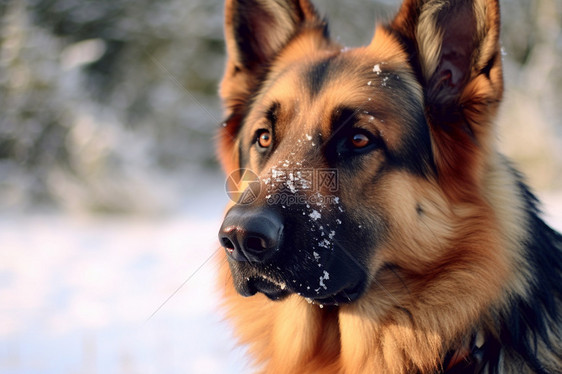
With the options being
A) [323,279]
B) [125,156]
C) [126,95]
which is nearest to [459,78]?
[323,279]

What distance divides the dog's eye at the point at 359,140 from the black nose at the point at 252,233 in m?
0.69

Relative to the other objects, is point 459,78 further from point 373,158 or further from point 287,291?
point 287,291

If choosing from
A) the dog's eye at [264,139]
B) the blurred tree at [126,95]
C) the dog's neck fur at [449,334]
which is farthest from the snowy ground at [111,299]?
the blurred tree at [126,95]

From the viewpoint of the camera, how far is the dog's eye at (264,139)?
3094mm

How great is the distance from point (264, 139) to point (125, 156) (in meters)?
9.72

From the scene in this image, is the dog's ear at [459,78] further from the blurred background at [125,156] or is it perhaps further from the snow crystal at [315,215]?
the blurred background at [125,156]

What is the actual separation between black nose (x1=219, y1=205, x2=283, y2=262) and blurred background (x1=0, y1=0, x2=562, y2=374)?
3151 mm

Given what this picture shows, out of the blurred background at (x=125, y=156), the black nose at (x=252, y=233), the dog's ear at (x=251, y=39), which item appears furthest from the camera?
the blurred background at (x=125, y=156)

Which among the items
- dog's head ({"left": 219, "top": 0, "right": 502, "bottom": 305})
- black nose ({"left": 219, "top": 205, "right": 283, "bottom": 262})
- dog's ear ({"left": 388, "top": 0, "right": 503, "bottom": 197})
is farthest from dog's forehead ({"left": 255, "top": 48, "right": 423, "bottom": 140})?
black nose ({"left": 219, "top": 205, "right": 283, "bottom": 262})

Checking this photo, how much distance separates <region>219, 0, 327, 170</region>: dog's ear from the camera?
140 inches

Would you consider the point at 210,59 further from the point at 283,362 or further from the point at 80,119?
the point at 283,362

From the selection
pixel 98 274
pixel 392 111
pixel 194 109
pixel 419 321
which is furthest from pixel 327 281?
pixel 194 109

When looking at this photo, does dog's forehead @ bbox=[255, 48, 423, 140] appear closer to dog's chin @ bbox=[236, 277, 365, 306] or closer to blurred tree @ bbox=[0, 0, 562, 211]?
dog's chin @ bbox=[236, 277, 365, 306]

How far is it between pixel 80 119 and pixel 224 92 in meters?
10.2
